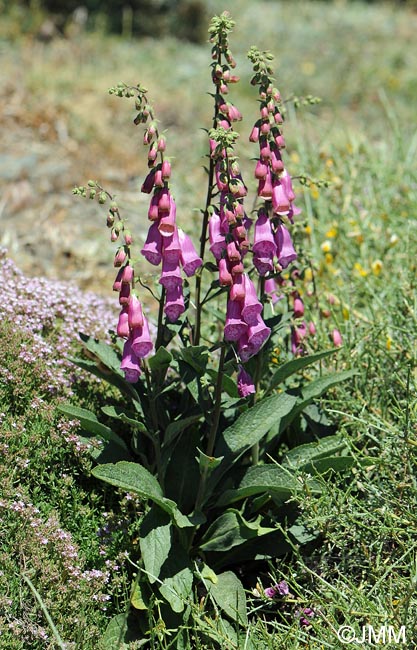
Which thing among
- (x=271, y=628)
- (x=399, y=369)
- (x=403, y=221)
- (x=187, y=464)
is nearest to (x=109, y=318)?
(x=187, y=464)

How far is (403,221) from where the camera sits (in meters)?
4.52

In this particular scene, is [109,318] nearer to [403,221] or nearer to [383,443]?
[383,443]

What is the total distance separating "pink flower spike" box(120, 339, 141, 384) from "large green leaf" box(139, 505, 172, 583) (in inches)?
→ 17.8

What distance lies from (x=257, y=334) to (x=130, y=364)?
0.40 m

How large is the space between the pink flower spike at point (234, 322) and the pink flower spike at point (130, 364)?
12.0 inches

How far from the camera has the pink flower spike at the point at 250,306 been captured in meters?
2.27

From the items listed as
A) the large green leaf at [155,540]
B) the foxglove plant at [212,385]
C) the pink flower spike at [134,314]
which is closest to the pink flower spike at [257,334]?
the foxglove plant at [212,385]

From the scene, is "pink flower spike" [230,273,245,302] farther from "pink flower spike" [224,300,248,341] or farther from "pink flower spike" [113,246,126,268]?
"pink flower spike" [113,246,126,268]

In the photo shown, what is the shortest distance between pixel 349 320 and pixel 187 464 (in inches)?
40.9

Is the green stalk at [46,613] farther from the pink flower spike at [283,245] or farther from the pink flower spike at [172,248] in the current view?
the pink flower spike at [283,245]

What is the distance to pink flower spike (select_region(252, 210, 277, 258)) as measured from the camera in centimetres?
240

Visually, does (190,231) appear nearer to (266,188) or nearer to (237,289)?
(266,188)

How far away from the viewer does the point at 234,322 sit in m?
2.27

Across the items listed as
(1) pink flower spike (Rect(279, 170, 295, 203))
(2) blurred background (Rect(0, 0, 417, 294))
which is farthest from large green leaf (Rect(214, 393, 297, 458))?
(2) blurred background (Rect(0, 0, 417, 294))
